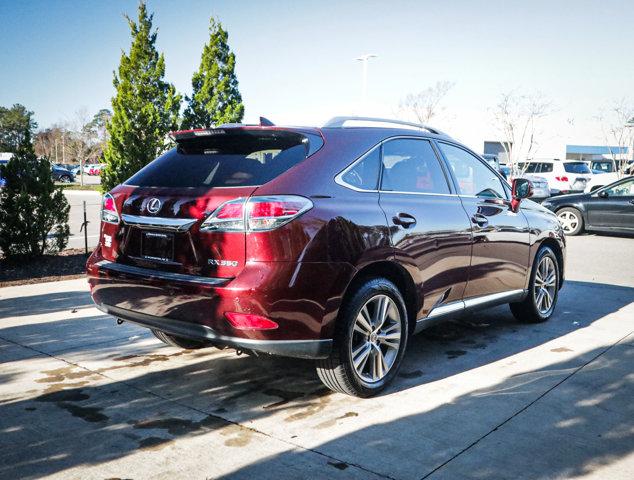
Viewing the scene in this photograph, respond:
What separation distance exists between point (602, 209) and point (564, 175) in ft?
43.6

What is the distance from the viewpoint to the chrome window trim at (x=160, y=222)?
3596 mm

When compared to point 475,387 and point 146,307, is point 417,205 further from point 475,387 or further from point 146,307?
point 146,307

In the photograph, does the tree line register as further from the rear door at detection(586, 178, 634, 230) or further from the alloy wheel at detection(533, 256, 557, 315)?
the rear door at detection(586, 178, 634, 230)

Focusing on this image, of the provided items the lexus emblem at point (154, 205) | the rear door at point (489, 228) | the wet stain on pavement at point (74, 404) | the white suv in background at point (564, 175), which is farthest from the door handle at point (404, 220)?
the white suv in background at point (564, 175)

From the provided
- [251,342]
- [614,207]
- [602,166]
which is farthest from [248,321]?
[602,166]

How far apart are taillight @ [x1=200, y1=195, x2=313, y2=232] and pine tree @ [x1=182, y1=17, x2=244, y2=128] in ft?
50.0

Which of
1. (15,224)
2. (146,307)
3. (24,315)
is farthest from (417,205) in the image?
(15,224)

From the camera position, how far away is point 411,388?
4273 mm

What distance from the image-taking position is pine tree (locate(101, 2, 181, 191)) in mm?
13984

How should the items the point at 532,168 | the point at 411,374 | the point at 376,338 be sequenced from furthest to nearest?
1. the point at 532,168
2. the point at 411,374
3. the point at 376,338

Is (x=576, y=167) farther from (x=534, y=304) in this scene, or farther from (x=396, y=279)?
(x=396, y=279)

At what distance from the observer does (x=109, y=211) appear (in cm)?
417

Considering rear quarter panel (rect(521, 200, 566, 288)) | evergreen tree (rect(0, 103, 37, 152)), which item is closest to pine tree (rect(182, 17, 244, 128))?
rear quarter panel (rect(521, 200, 566, 288))

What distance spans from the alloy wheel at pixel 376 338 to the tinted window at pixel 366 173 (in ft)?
2.46
